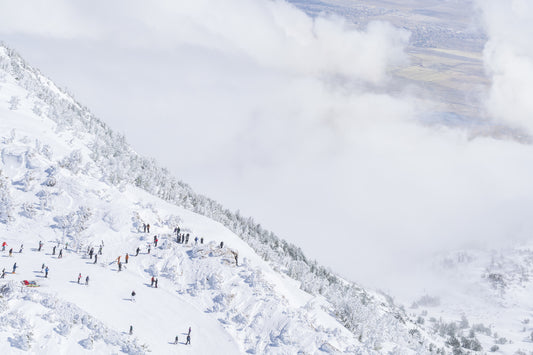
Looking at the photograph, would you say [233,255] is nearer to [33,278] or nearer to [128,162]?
[33,278]

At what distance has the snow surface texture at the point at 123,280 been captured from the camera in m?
43.2

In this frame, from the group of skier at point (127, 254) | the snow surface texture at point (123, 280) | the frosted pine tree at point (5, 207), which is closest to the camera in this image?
the snow surface texture at point (123, 280)

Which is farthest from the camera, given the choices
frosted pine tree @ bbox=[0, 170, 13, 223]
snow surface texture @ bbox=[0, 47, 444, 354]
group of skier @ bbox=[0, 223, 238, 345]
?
frosted pine tree @ bbox=[0, 170, 13, 223]

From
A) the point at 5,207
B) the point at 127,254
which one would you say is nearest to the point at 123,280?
the point at 127,254

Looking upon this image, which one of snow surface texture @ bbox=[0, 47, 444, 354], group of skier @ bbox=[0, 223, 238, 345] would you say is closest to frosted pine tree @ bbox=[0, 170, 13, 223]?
snow surface texture @ bbox=[0, 47, 444, 354]

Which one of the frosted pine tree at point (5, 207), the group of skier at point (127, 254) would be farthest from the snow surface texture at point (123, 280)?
the group of skier at point (127, 254)

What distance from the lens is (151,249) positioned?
2402 inches

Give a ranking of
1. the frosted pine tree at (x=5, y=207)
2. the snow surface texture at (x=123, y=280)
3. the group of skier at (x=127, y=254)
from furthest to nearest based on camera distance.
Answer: the frosted pine tree at (x=5, y=207) → the group of skier at (x=127, y=254) → the snow surface texture at (x=123, y=280)

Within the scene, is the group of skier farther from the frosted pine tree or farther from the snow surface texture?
the frosted pine tree

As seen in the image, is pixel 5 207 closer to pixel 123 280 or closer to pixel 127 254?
pixel 127 254

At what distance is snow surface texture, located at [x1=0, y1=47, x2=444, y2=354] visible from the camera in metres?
43.2

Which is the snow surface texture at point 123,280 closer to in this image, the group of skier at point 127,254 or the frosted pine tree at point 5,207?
the frosted pine tree at point 5,207

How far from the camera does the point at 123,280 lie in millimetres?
54250

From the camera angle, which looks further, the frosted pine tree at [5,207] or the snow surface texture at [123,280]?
the frosted pine tree at [5,207]
